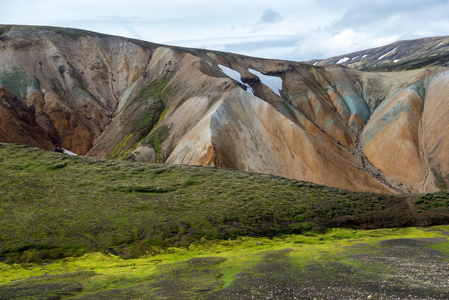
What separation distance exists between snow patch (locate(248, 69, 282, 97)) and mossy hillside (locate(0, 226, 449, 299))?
79.4 m

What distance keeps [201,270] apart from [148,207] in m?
15.8

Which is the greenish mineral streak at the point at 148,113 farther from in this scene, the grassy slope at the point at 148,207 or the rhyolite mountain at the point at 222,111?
the grassy slope at the point at 148,207

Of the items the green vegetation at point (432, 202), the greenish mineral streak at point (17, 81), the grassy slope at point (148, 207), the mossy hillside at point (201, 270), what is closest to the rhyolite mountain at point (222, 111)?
the greenish mineral streak at point (17, 81)

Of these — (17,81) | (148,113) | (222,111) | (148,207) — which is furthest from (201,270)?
(17,81)

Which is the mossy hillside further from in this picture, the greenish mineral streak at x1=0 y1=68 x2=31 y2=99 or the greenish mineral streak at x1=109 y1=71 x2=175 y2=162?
the greenish mineral streak at x1=0 y1=68 x2=31 y2=99

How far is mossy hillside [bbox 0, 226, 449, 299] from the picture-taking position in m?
16.9

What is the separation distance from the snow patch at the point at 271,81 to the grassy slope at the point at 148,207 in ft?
204

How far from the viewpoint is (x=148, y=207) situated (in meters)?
35.6

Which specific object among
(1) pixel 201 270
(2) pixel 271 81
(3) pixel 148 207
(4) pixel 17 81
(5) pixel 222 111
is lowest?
(3) pixel 148 207

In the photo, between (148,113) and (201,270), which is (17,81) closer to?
(148,113)

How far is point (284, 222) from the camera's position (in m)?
35.1

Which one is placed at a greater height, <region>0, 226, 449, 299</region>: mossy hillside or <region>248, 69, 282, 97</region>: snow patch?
<region>248, 69, 282, 97</region>: snow patch

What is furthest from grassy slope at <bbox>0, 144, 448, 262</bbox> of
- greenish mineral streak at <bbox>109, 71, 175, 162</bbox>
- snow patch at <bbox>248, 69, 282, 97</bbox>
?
snow patch at <bbox>248, 69, 282, 97</bbox>

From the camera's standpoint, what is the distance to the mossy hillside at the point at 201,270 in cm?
1689
